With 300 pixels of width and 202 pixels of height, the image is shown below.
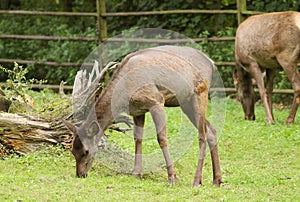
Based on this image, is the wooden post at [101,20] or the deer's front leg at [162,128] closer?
the deer's front leg at [162,128]

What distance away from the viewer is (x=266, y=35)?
1076 cm

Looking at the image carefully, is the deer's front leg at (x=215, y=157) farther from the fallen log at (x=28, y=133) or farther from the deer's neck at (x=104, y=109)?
the fallen log at (x=28, y=133)

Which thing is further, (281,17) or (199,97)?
(281,17)

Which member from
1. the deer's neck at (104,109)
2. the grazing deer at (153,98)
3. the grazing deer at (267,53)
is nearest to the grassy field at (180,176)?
the grazing deer at (153,98)

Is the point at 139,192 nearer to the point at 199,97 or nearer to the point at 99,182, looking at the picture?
the point at 99,182

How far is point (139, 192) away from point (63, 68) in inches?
335

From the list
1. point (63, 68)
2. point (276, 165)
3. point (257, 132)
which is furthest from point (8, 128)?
point (63, 68)

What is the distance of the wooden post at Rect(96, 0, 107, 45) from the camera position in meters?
13.6

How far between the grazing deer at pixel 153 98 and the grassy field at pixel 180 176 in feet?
0.88

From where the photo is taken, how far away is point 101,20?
45.1 ft

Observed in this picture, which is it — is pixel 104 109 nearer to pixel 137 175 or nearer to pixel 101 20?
pixel 137 175

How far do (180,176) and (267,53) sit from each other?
3.84m

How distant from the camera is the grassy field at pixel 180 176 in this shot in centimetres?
618

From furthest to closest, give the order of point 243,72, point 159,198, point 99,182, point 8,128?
point 243,72 → point 8,128 → point 99,182 → point 159,198
